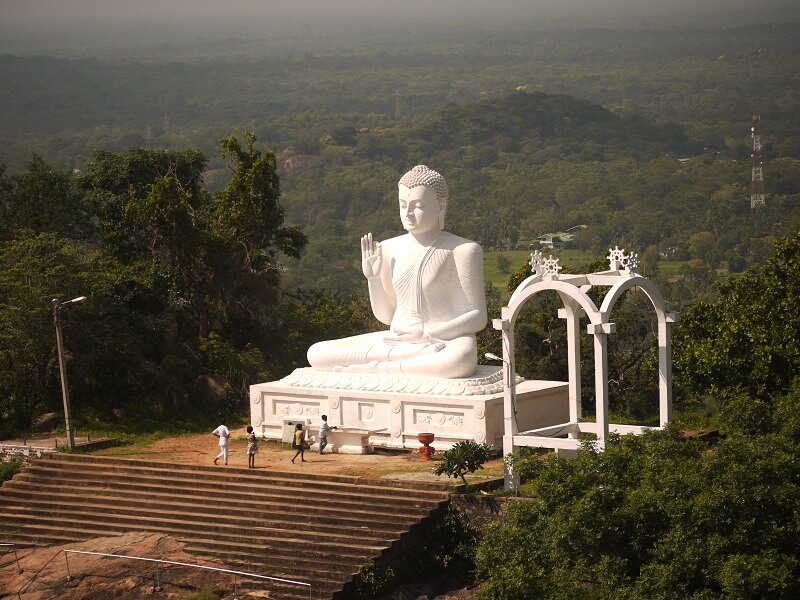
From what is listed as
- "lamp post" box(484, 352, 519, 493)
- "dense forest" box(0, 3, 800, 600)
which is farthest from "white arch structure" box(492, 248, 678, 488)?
"dense forest" box(0, 3, 800, 600)

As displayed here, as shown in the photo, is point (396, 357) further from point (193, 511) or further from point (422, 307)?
point (193, 511)

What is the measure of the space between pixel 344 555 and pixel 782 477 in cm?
580

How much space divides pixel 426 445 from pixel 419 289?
3.38m

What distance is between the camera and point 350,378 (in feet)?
82.6

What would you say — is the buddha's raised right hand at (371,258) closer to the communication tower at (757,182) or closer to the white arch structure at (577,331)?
the white arch structure at (577,331)

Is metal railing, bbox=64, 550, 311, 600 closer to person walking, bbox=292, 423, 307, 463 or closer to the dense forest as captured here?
the dense forest

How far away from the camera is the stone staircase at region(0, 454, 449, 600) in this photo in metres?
20.1

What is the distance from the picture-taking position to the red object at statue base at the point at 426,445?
23391mm

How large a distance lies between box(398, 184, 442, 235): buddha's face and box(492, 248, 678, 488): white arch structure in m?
4.00

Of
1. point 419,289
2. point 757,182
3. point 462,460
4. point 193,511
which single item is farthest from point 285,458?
point 757,182

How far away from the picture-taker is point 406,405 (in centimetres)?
2430

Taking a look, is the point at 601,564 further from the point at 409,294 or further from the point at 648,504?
the point at 409,294

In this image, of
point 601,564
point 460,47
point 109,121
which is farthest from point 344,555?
point 460,47

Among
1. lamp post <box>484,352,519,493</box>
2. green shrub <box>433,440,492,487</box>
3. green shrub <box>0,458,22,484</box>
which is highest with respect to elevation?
lamp post <box>484,352,519,493</box>
